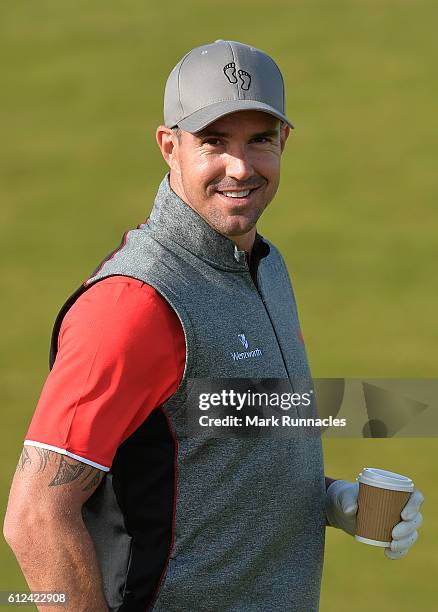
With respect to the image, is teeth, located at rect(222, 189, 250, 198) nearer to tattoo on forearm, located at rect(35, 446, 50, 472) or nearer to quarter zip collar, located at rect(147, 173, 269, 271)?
quarter zip collar, located at rect(147, 173, 269, 271)

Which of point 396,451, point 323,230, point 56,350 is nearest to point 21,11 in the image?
point 323,230

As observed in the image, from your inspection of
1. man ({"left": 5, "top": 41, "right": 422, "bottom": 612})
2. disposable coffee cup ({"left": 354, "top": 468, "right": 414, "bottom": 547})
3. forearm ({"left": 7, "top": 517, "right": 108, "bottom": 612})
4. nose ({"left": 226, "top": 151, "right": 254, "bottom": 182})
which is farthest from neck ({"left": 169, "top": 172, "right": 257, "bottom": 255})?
forearm ({"left": 7, "top": 517, "right": 108, "bottom": 612})

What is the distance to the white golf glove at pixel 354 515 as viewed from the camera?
3.15m

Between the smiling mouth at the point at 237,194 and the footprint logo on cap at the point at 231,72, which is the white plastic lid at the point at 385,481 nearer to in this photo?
the smiling mouth at the point at 237,194

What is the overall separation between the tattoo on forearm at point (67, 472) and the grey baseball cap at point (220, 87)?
84 cm

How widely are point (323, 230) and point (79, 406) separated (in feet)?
20.7

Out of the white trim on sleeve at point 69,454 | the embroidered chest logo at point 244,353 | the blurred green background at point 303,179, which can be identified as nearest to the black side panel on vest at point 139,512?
the white trim on sleeve at point 69,454

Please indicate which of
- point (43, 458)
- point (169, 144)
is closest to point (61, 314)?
point (43, 458)

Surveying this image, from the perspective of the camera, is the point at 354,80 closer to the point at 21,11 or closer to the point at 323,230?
the point at 323,230

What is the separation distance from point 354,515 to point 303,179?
6.27m

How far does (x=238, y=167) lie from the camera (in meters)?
2.94

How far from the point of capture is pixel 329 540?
20.0 feet

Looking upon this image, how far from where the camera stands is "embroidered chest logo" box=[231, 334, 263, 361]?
281 cm

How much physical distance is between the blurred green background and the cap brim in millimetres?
3176
